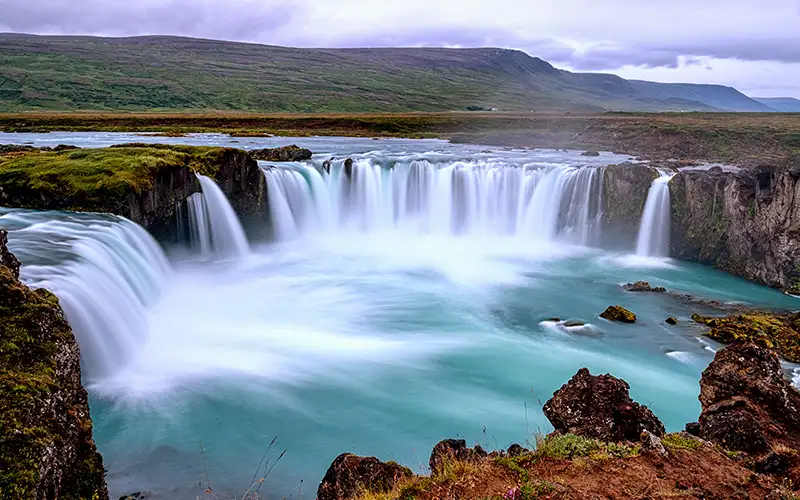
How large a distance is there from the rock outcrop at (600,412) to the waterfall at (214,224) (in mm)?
19405

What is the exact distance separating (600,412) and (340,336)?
10417mm

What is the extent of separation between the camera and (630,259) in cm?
2839

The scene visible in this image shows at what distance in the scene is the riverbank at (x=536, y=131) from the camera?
4884 centimetres

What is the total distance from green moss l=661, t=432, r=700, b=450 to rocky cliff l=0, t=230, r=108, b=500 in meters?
6.83

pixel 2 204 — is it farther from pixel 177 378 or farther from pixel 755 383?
pixel 755 383

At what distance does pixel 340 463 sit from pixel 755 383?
641cm

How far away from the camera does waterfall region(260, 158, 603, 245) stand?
31141 millimetres

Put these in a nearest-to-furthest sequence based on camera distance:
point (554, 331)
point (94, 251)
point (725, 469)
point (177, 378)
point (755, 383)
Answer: point (725, 469), point (755, 383), point (177, 378), point (94, 251), point (554, 331)

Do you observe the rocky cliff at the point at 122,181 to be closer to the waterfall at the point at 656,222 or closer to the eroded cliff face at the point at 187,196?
the eroded cliff face at the point at 187,196

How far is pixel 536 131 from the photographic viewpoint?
6906cm

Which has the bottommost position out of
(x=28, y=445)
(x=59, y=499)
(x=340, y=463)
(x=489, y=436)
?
(x=489, y=436)

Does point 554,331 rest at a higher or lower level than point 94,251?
lower

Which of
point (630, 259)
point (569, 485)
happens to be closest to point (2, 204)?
point (569, 485)

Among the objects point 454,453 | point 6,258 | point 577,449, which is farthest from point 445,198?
point 577,449
